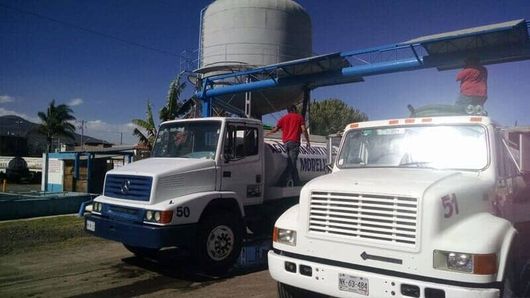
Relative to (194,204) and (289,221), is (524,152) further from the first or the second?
(194,204)

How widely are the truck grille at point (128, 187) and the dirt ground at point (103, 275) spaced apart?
1.27 meters

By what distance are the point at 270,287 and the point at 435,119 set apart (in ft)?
10.8

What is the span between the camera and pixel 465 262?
3.85 metres

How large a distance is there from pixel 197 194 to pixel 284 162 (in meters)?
2.68

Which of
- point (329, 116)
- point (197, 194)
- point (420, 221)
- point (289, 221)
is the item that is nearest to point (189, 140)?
point (197, 194)

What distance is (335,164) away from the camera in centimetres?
616

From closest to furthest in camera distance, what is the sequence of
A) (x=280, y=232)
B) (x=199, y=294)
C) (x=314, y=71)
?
(x=280, y=232) < (x=199, y=294) < (x=314, y=71)

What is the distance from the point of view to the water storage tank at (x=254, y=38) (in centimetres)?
2539

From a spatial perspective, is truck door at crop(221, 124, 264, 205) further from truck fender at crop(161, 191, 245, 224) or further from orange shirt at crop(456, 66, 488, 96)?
orange shirt at crop(456, 66, 488, 96)

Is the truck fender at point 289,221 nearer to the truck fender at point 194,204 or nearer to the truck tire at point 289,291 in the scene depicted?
the truck tire at point 289,291

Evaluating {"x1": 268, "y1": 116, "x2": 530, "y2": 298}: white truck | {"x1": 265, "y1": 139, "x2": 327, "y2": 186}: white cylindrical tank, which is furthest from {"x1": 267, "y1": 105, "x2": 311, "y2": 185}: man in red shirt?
{"x1": 268, "y1": 116, "x2": 530, "y2": 298}: white truck

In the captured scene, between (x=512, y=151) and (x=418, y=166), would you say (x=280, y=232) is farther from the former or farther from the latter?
(x=512, y=151)

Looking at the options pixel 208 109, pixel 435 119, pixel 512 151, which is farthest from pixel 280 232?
pixel 208 109

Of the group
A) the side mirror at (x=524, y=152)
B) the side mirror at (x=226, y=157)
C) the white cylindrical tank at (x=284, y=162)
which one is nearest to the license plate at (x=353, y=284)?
the side mirror at (x=524, y=152)
